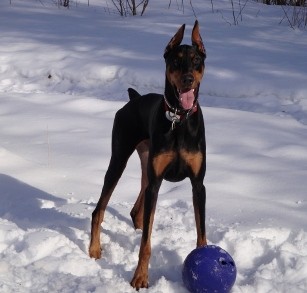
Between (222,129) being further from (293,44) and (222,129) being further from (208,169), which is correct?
(293,44)

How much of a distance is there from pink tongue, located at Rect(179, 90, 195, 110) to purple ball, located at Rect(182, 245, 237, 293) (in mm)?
840

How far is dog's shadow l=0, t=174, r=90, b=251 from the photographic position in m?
4.29

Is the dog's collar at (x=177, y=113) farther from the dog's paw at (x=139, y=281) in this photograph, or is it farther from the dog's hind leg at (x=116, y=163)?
the dog's paw at (x=139, y=281)

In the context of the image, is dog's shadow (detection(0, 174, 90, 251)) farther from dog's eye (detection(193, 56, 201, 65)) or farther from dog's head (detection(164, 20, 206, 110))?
dog's eye (detection(193, 56, 201, 65))

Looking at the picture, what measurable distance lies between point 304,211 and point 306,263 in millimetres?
876

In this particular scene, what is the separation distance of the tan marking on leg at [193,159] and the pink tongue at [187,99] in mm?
282

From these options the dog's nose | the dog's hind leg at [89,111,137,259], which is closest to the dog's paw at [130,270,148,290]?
the dog's hind leg at [89,111,137,259]

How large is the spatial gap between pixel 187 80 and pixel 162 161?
538 mm

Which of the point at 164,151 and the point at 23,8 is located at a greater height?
the point at 164,151

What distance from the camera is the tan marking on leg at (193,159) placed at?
351 centimetres

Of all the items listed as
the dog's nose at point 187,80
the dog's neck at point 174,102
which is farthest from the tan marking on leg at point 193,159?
the dog's nose at point 187,80

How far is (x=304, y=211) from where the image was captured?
14.5ft

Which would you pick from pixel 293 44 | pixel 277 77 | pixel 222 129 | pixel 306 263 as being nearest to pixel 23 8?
pixel 293 44

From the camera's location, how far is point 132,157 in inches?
230
